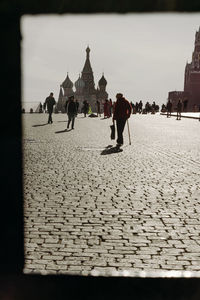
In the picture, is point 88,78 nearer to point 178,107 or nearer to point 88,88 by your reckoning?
point 88,88

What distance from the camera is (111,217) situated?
5004 mm

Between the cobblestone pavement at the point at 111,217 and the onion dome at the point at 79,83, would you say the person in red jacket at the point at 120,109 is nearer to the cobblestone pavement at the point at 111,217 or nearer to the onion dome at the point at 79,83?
the cobblestone pavement at the point at 111,217

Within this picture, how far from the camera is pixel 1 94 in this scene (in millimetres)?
2746

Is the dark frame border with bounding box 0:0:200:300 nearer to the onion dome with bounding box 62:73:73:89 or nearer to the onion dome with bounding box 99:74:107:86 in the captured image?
the onion dome with bounding box 99:74:107:86

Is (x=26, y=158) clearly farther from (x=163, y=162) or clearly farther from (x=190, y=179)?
(x=190, y=179)

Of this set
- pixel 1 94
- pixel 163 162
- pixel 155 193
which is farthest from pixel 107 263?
pixel 163 162

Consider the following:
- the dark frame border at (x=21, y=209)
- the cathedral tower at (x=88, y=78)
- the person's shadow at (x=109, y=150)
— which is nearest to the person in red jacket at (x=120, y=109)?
the person's shadow at (x=109, y=150)

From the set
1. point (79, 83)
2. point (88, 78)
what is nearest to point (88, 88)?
point (88, 78)

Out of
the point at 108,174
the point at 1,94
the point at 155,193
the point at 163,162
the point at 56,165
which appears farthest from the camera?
the point at 163,162

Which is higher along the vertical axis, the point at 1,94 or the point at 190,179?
the point at 1,94

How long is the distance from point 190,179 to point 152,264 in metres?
4.22

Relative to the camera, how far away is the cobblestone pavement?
3662mm

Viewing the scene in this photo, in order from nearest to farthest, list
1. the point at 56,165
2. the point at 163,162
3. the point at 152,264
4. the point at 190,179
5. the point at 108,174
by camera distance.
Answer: the point at 152,264, the point at 190,179, the point at 108,174, the point at 56,165, the point at 163,162

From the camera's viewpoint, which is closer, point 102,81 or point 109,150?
point 109,150
